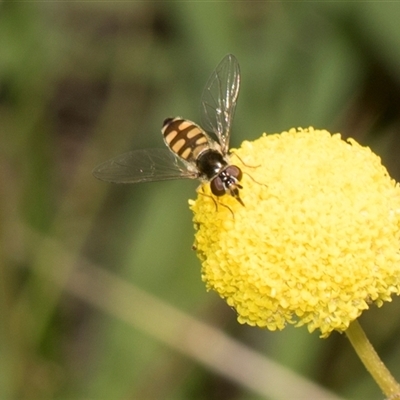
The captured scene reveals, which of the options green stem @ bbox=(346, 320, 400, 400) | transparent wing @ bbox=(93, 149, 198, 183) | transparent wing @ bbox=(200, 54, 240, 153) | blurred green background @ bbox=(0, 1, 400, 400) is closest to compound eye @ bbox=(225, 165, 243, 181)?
transparent wing @ bbox=(93, 149, 198, 183)

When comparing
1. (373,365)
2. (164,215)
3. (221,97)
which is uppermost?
(221,97)

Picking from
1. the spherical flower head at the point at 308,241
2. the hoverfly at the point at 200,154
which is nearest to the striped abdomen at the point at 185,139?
the hoverfly at the point at 200,154

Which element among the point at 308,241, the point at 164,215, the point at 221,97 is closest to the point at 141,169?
the point at 221,97

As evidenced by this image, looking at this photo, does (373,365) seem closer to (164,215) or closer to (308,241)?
(308,241)

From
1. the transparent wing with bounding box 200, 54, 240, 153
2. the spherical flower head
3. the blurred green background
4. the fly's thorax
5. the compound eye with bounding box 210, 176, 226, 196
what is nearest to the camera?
the spherical flower head

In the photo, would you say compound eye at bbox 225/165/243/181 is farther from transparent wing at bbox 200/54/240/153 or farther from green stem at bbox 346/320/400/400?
green stem at bbox 346/320/400/400

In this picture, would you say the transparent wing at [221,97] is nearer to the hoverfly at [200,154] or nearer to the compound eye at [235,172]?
the hoverfly at [200,154]

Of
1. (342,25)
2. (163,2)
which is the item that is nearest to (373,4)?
(342,25)
